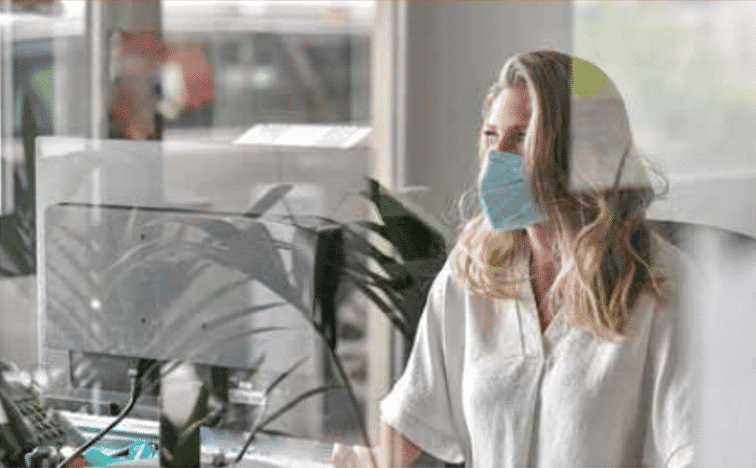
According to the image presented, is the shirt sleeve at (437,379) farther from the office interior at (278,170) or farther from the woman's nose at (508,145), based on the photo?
the woman's nose at (508,145)

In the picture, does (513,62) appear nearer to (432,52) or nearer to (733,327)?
(432,52)

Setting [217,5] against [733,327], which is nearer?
[733,327]

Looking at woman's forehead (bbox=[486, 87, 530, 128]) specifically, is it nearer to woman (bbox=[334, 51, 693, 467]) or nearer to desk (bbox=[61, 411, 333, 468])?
woman (bbox=[334, 51, 693, 467])

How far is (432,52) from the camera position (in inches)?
46.2

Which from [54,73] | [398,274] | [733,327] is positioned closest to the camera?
[733,327]

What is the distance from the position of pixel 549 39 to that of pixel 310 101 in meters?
0.23

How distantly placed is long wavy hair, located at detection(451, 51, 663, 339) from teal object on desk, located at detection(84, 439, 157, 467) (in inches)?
17.5

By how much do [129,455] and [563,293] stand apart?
49 cm

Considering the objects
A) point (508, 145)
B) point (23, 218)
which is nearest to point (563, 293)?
point (508, 145)

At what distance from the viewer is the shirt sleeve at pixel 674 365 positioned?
3.67 ft

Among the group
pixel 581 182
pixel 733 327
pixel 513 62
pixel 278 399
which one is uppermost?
pixel 513 62

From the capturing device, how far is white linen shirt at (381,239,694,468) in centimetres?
112

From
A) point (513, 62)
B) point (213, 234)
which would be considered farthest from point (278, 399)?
point (513, 62)

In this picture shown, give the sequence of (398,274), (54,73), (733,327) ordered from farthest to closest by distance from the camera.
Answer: (54,73) < (398,274) < (733,327)
